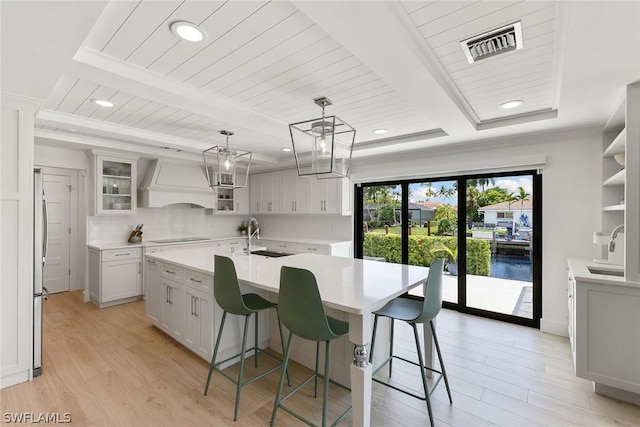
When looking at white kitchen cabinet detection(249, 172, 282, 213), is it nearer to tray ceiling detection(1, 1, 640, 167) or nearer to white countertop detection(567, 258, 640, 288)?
tray ceiling detection(1, 1, 640, 167)

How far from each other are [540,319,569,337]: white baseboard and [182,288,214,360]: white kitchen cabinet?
3.65m

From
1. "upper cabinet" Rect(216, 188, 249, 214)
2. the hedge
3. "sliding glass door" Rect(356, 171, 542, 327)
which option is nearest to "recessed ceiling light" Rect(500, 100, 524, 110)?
"sliding glass door" Rect(356, 171, 542, 327)

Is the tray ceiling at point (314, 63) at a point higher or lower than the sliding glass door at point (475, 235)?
higher

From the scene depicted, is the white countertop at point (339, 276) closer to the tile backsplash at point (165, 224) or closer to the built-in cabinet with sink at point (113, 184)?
the built-in cabinet with sink at point (113, 184)

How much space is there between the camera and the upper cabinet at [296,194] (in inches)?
203

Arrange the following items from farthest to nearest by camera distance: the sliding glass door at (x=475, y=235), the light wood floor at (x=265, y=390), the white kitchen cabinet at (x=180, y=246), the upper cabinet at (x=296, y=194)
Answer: the upper cabinet at (x=296, y=194) < the white kitchen cabinet at (x=180, y=246) < the sliding glass door at (x=475, y=235) < the light wood floor at (x=265, y=390)

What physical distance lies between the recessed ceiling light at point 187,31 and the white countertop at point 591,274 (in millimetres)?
3138

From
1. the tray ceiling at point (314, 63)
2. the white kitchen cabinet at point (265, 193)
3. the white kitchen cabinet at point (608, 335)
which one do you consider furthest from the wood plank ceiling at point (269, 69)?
the white kitchen cabinet at point (265, 193)

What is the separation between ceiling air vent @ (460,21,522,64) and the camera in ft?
5.42

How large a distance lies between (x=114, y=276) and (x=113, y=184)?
1.42 meters

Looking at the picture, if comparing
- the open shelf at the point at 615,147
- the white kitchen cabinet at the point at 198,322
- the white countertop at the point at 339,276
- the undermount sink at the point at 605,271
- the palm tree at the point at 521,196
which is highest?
the open shelf at the point at 615,147

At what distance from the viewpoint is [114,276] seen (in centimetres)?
447

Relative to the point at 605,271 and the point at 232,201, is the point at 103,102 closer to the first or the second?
the point at 232,201

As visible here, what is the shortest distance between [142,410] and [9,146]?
2233 mm
